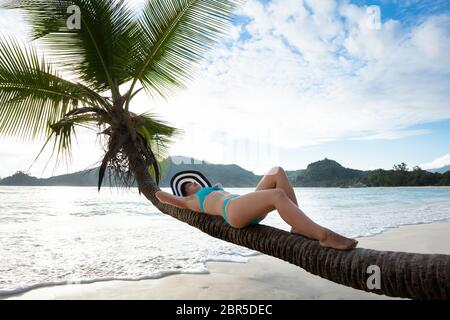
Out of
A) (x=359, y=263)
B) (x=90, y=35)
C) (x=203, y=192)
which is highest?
(x=90, y=35)

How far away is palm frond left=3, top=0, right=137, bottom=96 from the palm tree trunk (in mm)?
3876

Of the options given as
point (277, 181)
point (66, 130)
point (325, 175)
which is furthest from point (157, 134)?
point (325, 175)

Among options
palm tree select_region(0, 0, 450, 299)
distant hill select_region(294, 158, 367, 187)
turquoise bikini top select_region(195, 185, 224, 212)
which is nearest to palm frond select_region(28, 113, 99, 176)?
palm tree select_region(0, 0, 450, 299)

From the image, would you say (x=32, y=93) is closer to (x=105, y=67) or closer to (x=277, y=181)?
(x=105, y=67)

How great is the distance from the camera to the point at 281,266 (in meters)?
6.09

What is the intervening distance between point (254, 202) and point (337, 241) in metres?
0.62

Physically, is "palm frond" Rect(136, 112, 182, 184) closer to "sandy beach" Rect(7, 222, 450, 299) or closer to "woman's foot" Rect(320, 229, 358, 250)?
"sandy beach" Rect(7, 222, 450, 299)

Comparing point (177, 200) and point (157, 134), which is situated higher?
point (157, 134)

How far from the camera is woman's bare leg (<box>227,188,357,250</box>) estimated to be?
79.8 inches

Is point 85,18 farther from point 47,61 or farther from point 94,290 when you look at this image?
point 94,290

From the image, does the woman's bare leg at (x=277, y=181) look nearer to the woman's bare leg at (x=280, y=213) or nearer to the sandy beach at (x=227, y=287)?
the woman's bare leg at (x=280, y=213)

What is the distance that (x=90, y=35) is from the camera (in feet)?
17.6
